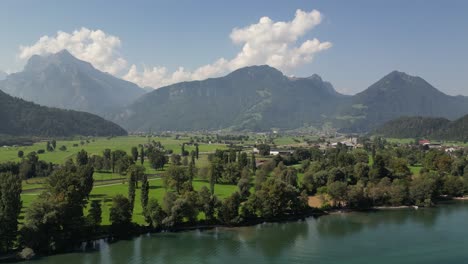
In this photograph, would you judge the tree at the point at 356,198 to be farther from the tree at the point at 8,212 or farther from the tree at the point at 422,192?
the tree at the point at 8,212

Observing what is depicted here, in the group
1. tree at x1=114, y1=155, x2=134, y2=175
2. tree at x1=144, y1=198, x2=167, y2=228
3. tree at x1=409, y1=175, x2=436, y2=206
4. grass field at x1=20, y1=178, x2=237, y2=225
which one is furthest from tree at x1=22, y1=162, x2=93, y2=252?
tree at x1=409, y1=175, x2=436, y2=206

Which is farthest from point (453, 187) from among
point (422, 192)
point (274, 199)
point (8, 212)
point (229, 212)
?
point (8, 212)

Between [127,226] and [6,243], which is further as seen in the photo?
[127,226]

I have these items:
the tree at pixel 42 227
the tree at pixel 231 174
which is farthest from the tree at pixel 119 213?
the tree at pixel 231 174

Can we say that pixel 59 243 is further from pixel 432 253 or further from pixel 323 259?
pixel 432 253

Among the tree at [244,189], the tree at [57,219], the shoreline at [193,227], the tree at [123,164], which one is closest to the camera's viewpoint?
the shoreline at [193,227]

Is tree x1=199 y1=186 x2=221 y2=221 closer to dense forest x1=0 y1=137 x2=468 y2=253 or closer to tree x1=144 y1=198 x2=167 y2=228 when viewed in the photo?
dense forest x1=0 y1=137 x2=468 y2=253

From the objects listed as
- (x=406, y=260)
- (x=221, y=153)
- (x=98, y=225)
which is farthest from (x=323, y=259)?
(x=221, y=153)
